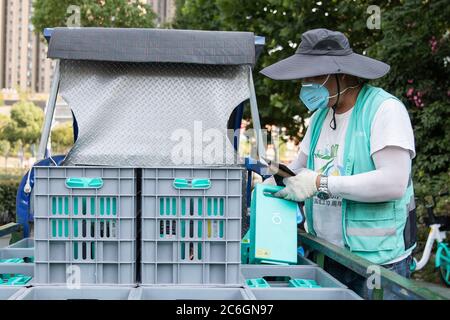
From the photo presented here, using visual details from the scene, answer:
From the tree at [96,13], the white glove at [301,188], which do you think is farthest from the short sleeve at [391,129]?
the tree at [96,13]

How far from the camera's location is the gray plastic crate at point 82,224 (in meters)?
2.48

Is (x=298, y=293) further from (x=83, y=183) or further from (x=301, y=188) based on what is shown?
(x=83, y=183)

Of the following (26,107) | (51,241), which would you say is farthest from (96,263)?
(26,107)

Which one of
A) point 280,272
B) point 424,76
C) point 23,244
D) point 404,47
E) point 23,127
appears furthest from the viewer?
point 23,127

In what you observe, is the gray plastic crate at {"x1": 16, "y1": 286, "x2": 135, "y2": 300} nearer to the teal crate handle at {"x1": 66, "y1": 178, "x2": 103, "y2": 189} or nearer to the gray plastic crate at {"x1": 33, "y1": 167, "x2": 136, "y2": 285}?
the gray plastic crate at {"x1": 33, "y1": 167, "x2": 136, "y2": 285}

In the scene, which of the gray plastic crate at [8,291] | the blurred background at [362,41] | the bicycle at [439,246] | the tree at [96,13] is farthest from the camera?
the tree at [96,13]

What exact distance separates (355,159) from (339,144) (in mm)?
165

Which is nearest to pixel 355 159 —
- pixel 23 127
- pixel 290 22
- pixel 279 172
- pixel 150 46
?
pixel 279 172

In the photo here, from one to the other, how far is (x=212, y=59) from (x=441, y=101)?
6.88 meters

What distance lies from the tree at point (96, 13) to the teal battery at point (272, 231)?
11.2 m

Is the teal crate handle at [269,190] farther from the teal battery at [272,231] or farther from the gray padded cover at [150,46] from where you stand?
the gray padded cover at [150,46]

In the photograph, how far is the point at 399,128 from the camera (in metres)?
2.81

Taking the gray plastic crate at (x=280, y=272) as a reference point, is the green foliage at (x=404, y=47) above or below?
above

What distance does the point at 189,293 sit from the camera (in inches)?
95.9
